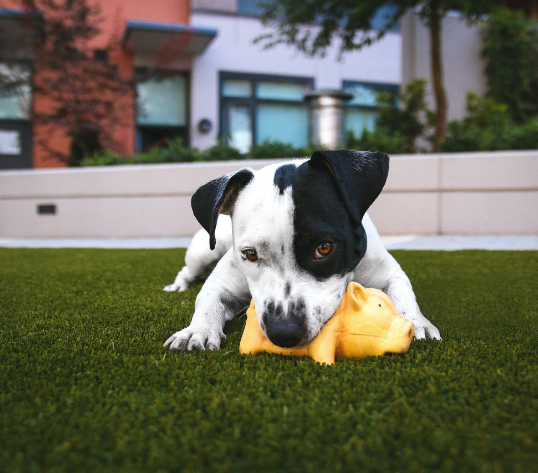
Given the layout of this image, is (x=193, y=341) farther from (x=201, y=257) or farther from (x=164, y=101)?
(x=164, y=101)

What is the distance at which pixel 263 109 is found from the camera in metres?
14.3

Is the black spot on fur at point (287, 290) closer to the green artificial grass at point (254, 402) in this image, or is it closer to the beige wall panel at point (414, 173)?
the green artificial grass at point (254, 402)

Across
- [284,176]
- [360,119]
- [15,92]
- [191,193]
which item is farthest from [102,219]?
[360,119]

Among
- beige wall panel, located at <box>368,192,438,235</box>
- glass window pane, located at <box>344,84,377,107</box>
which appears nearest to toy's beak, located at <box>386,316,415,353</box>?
beige wall panel, located at <box>368,192,438,235</box>

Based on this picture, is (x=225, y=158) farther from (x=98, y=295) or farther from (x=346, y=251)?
(x=346, y=251)

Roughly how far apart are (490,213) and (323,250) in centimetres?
619

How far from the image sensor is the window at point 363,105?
1482 cm

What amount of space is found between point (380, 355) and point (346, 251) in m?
0.52

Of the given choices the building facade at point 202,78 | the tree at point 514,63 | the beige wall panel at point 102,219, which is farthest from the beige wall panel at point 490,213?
the tree at point 514,63

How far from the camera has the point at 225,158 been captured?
8.80 m

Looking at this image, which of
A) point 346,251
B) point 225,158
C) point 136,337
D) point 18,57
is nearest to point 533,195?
point 225,158

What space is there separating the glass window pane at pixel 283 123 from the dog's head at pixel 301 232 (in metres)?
12.1

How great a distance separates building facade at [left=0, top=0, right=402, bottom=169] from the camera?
40.9 ft

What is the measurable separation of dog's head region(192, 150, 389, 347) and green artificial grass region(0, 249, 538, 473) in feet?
0.72
